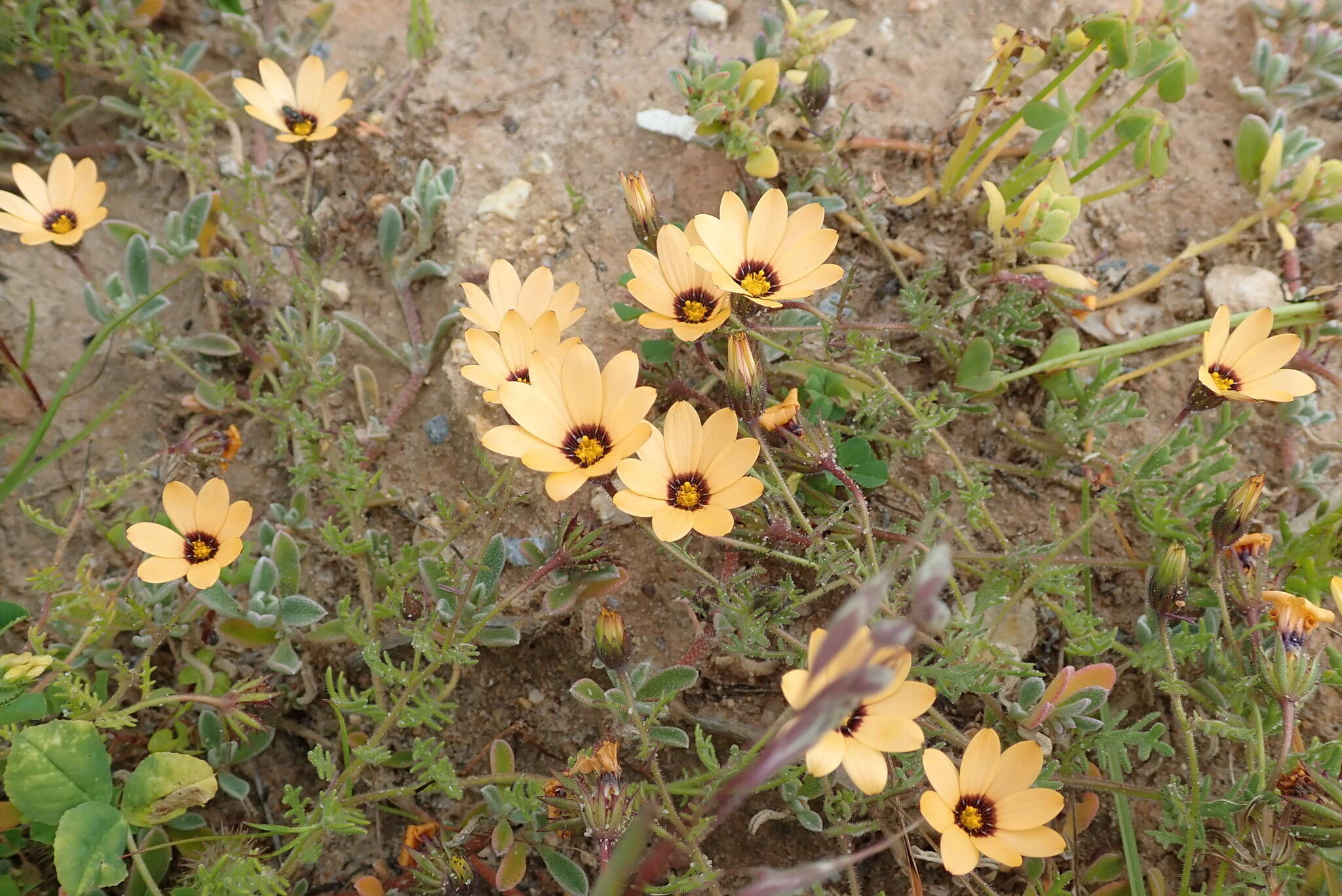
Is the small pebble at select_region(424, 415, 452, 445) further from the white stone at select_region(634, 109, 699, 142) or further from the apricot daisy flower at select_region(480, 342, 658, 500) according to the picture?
the white stone at select_region(634, 109, 699, 142)

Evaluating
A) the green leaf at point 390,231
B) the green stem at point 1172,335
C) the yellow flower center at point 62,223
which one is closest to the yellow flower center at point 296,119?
the green leaf at point 390,231

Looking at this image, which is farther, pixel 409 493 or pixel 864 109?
pixel 864 109

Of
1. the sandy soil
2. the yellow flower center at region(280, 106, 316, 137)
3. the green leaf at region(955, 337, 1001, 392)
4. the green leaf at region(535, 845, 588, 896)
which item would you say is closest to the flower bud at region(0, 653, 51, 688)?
the sandy soil

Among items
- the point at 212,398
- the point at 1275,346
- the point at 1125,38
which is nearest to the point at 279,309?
the point at 212,398

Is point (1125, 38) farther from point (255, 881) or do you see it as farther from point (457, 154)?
point (255, 881)

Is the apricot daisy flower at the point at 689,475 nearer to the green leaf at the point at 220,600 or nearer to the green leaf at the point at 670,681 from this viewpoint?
the green leaf at the point at 670,681

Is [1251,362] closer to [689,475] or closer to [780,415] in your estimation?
[780,415]

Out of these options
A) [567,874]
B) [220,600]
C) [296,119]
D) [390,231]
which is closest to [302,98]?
[296,119]
